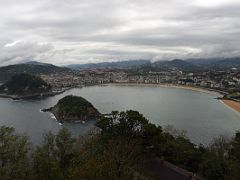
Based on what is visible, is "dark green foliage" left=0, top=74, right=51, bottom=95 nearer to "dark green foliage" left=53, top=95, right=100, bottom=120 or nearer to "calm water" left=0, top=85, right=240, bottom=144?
"calm water" left=0, top=85, right=240, bottom=144

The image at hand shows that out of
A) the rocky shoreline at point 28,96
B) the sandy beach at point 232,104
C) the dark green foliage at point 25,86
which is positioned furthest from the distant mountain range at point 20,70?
the sandy beach at point 232,104

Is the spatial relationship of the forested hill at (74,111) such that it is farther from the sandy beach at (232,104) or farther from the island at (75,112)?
the sandy beach at (232,104)

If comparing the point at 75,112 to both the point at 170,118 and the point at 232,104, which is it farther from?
the point at 232,104

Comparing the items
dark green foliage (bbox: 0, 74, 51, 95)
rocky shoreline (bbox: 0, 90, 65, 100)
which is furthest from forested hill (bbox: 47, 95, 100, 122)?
dark green foliage (bbox: 0, 74, 51, 95)

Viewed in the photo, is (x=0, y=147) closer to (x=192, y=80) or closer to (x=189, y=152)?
(x=189, y=152)

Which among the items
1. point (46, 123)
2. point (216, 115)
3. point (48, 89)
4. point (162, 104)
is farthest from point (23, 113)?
point (48, 89)
